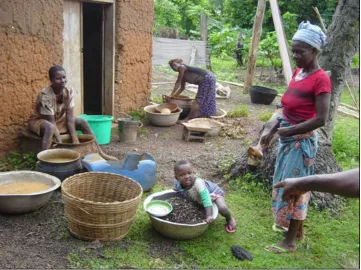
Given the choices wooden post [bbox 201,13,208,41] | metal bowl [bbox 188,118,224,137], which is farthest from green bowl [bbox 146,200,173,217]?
wooden post [bbox 201,13,208,41]

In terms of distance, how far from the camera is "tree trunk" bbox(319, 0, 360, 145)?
4.67 metres

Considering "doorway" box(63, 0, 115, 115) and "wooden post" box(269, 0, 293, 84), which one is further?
"doorway" box(63, 0, 115, 115)

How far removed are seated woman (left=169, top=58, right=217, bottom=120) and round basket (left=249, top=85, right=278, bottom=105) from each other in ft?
8.98

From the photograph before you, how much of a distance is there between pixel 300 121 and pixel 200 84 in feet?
15.3

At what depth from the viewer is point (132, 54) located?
23.0 ft

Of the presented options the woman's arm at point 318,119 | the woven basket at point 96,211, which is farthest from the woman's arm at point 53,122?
the woman's arm at point 318,119

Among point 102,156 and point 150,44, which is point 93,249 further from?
point 150,44

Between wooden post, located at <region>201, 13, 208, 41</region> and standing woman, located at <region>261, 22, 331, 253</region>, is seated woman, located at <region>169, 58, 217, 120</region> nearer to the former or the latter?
standing woman, located at <region>261, 22, 331, 253</region>

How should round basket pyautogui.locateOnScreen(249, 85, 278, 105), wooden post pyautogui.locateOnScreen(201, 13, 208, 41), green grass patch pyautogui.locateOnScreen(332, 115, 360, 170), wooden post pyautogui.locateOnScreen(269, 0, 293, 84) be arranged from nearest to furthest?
wooden post pyautogui.locateOnScreen(269, 0, 293, 84)
green grass patch pyautogui.locateOnScreen(332, 115, 360, 170)
round basket pyautogui.locateOnScreen(249, 85, 278, 105)
wooden post pyautogui.locateOnScreen(201, 13, 208, 41)

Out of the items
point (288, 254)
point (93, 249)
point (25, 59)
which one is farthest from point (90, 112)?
point (288, 254)

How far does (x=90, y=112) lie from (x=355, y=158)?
4.98m

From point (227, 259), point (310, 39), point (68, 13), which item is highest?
point (68, 13)

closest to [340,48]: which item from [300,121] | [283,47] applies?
[283,47]

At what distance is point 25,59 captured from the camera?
4.93 metres
